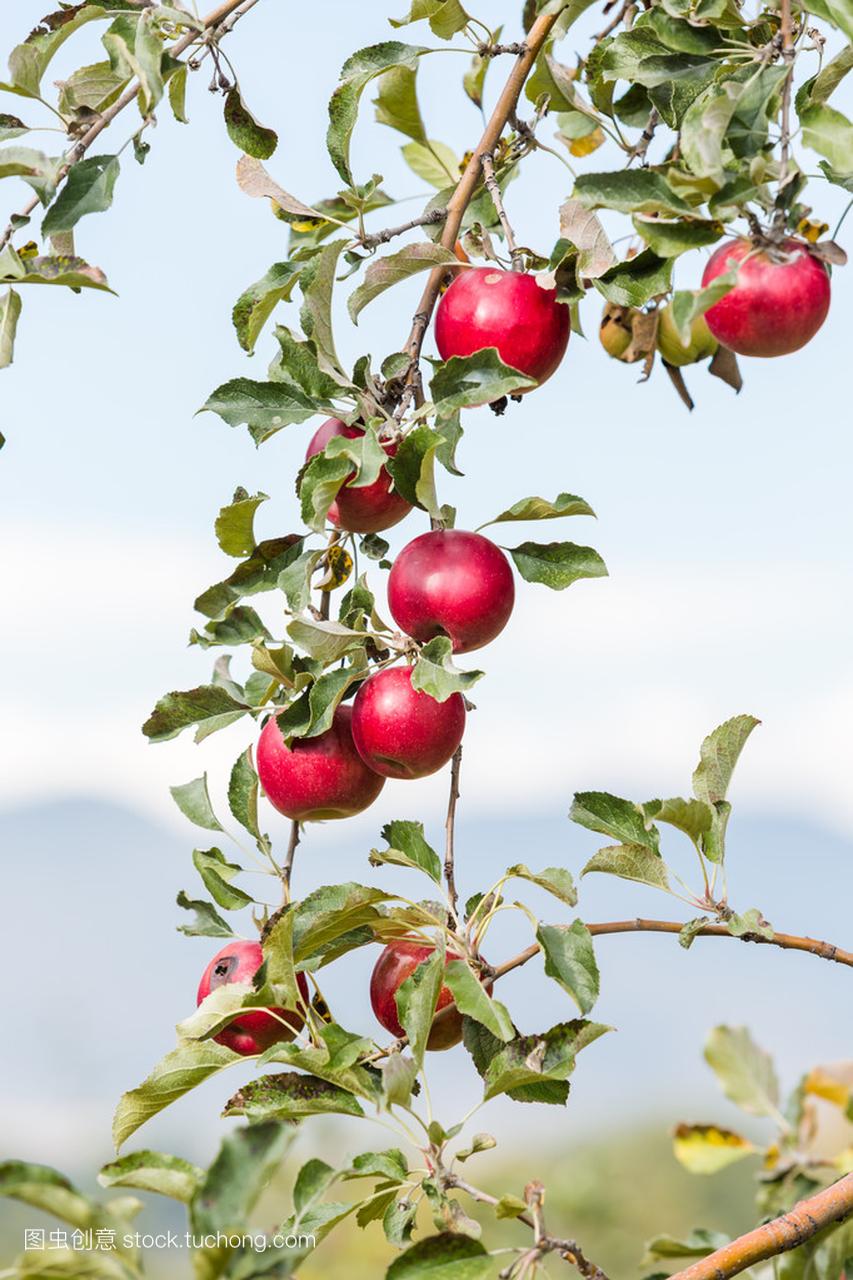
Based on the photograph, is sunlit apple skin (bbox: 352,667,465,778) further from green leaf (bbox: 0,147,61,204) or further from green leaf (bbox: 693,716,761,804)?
green leaf (bbox: 0,147,61,204)

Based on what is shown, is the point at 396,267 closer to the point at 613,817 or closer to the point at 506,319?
the point at 506,319

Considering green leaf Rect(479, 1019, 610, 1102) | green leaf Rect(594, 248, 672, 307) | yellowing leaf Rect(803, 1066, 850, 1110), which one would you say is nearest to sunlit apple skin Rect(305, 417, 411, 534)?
green leaf Rect(594, 248, 672, 307)

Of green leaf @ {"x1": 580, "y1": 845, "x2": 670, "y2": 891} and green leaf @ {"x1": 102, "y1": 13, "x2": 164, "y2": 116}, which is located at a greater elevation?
green leaf @ {"x1": 102, "y1": 13, "x2": 164, "y2": 116}

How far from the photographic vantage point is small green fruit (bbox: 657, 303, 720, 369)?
1.28m

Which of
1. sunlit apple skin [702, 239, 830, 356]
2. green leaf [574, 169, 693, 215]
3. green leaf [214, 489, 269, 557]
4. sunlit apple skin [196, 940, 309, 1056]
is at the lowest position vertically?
sunlit apple skin [196, 940, 309, 1056]

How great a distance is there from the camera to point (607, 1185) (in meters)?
4.22

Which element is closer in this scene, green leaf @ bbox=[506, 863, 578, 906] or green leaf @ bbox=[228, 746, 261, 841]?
green leaf @ bbox=[506, 863, 578, 906]

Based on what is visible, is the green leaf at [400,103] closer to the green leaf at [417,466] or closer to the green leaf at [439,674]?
the green leaf at [417,466]

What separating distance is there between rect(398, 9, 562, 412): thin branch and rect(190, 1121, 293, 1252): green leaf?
2.09 ft

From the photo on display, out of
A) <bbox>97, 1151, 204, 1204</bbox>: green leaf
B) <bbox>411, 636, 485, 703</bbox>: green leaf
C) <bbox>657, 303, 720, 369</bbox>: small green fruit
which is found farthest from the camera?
<bbox>657, 303, 720, 369</bbox>: small green fruit

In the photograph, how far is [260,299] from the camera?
3.61 feet

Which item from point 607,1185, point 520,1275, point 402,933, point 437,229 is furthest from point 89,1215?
point 607,1185

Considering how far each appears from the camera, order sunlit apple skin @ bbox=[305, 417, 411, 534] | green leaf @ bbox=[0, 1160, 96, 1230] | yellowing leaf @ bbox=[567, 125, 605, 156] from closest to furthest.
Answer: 1. green leaf @ bbox=[0, 1160, 96, 1230]
2. sunlit apple skin @ bbox=[305, 417, 411, 534]
3. yellowing leaf @ bbox=[567, 125, 605, 156]

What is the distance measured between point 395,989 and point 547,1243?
299 millimetres
